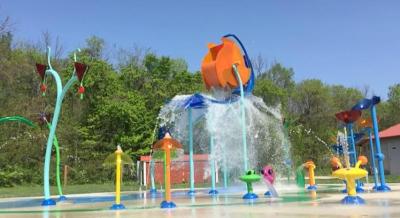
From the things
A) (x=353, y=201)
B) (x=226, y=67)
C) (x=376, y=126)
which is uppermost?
(x=226, y=67)

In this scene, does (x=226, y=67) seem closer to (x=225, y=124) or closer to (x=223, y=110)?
(x=223, y=110)

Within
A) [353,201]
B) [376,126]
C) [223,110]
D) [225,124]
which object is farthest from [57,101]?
[376,126]

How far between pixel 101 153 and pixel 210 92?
28.1m

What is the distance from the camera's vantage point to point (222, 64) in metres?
20.4

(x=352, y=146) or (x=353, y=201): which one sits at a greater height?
(x=352, y=146)

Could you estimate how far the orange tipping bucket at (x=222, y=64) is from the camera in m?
20.2

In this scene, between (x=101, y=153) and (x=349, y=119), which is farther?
(x=101, y=153)

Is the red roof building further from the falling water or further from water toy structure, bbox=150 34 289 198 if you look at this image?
water toy structure, bbox=150 34 289 198

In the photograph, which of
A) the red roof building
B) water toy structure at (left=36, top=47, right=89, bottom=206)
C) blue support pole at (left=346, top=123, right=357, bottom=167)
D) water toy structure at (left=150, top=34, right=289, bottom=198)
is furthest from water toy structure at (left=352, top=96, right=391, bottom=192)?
the red roof building

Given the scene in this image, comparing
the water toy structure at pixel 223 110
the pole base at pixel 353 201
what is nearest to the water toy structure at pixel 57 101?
the water toy structure at pixel 223 110

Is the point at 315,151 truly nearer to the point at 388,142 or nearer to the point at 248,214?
the point at 388,142

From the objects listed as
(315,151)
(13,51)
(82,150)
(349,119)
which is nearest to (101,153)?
(82,150)

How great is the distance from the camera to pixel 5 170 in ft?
131

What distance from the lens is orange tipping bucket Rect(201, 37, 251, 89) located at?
66.3ft
